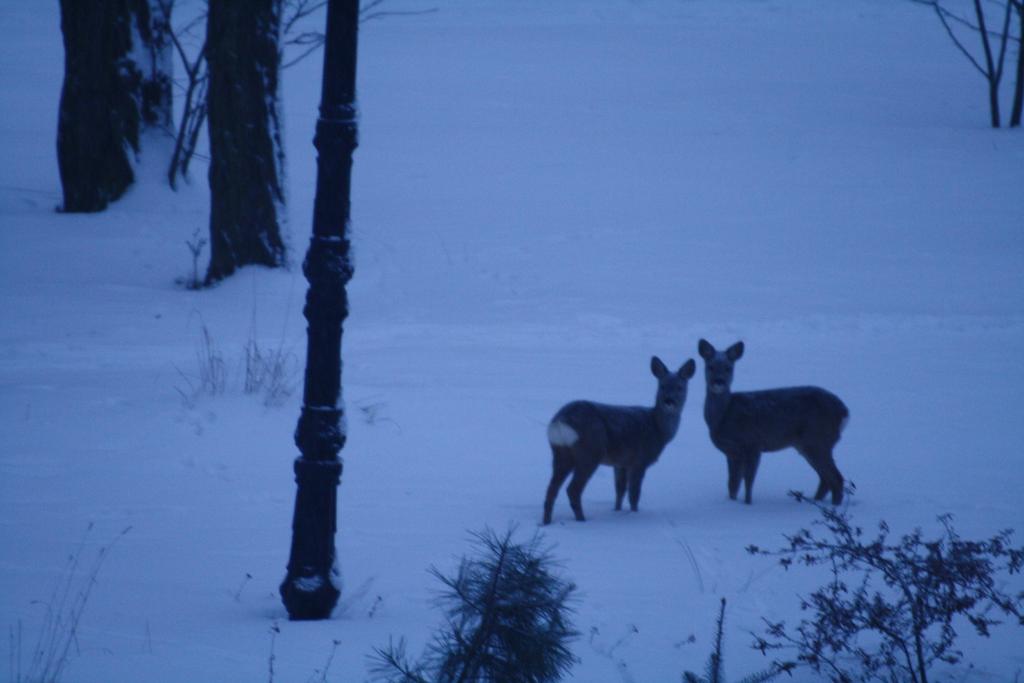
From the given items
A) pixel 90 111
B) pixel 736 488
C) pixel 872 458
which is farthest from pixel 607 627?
pixel 90 111

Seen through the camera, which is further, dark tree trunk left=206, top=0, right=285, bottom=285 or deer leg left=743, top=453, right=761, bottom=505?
dark tree trunk left=206, top=0, right=285, bottom=285

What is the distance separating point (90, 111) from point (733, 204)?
12.2m

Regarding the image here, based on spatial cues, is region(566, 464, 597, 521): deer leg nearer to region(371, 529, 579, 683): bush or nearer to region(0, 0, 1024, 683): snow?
region(0, 0, 1024, 683): snow

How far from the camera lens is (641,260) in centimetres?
1964

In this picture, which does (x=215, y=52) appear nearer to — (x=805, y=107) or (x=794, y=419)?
(x=794, y=419)

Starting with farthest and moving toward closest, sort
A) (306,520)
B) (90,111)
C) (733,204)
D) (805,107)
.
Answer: (805,107)
(733,204)
(90,111)
(306,520)

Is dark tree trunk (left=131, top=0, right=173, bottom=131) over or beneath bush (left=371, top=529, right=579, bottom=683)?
over

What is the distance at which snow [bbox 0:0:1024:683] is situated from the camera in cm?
655

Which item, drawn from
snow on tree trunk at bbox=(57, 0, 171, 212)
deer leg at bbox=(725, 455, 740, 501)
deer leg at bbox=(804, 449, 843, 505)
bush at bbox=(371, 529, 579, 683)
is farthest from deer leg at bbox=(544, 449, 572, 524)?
snow on tree trunk at bbox=(57, 0, 171, 212)

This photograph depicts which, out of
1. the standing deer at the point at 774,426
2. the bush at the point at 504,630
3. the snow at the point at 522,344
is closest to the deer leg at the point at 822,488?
the standing deer at the point at 774,426

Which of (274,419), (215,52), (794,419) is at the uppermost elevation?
(215,52)

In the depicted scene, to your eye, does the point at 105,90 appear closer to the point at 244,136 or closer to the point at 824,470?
the point at 244,136

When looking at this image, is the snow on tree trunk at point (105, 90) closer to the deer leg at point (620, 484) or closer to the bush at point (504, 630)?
the deer leg at point (620, 484)

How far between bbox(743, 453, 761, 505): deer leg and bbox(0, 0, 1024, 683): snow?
12 centimetres
